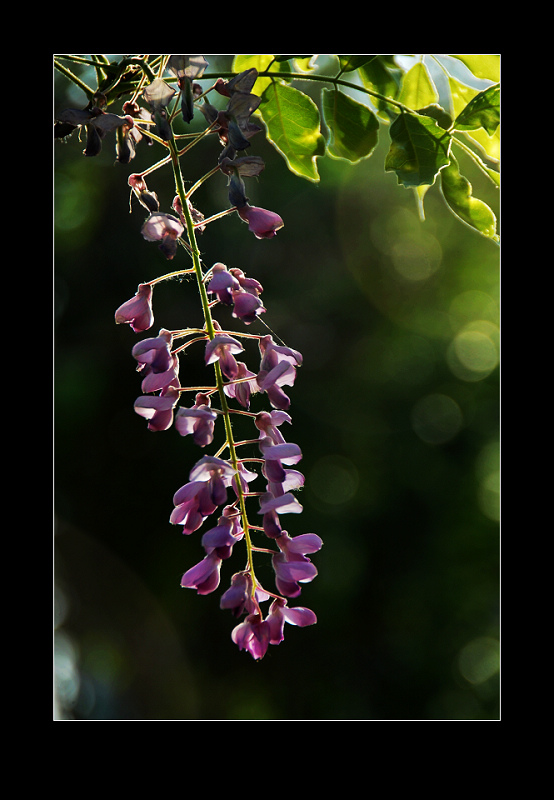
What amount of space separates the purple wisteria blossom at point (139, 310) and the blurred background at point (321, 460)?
2.47 meters

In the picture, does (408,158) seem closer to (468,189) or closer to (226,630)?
(468,189)

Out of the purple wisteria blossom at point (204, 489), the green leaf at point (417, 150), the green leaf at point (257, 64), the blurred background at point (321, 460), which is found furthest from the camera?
the blurred background at point (321, 460)

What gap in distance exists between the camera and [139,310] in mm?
655

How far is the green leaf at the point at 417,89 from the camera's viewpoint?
804 mm

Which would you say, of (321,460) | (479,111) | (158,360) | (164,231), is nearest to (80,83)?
(164,231)

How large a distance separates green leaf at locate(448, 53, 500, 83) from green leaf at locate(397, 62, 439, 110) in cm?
6

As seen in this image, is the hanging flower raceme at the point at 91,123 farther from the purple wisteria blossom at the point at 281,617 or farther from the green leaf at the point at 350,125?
the purple wisteria blossom at the point at 281,617

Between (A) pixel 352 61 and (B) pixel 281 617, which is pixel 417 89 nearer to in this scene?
(A) pixel 352 61

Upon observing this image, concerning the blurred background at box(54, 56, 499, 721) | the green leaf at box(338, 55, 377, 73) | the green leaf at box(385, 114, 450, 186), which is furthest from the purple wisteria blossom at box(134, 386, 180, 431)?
the blurred background at box(54, 56, 499, 721)

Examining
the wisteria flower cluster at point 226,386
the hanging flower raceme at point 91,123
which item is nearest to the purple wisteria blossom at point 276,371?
the wisteria flower cluster at point 226,386

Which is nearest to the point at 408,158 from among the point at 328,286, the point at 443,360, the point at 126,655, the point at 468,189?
the point at 468,189

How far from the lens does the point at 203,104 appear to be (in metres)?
0.62

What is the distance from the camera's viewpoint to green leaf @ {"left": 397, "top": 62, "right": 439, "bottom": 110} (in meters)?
0.80

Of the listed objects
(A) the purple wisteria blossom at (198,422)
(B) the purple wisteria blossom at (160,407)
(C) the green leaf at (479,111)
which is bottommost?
(A) the purple wisteria blossom at (198,422)
